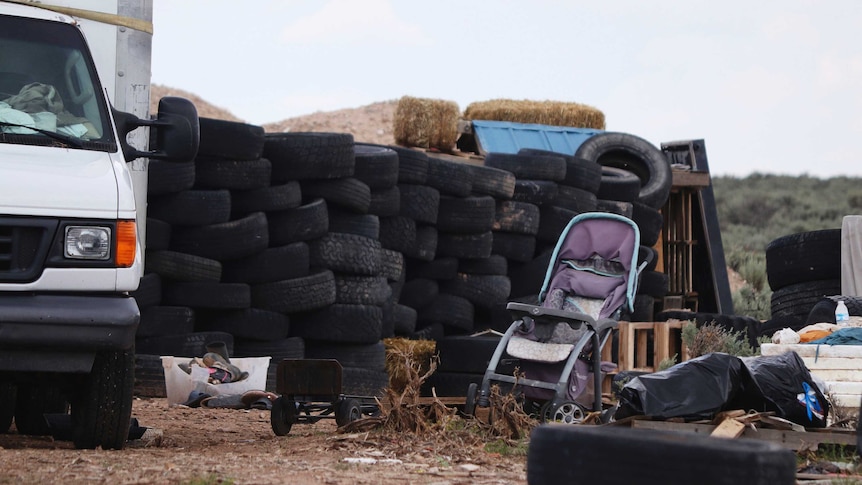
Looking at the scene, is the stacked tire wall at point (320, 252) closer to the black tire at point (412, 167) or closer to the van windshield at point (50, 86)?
the black tire at point (412, 167)

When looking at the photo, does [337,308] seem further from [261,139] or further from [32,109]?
[32,109]

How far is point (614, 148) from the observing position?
1820cm

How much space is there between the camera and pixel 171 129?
680 cm

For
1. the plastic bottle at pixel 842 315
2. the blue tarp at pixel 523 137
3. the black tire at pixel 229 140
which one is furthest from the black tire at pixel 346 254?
the blue tarp at pixel 523 137

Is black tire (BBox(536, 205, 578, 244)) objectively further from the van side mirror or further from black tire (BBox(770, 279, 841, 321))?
the van side mirror

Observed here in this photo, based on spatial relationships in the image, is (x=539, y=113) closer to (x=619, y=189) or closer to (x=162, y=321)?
(x=619, y=189)

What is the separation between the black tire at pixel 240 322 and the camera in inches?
451

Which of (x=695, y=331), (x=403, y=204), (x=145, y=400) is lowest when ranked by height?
(x=145, y=400)

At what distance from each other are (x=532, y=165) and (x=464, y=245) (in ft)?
5.60

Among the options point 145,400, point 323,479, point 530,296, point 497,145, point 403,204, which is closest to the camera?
point 323,479

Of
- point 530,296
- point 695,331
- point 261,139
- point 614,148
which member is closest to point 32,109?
point 261,139

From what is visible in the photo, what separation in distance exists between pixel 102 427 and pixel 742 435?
3345 millimetres

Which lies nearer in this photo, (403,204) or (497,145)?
(403,204)

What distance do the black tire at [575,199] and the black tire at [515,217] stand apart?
620mm
